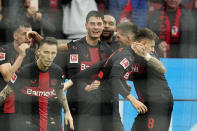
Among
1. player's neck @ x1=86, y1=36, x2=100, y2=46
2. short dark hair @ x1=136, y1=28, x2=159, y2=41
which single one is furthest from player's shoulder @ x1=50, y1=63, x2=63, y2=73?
short dark hair @ x1=136, y1=28, x2=159, y2=41

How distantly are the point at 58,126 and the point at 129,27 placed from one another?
0.70m

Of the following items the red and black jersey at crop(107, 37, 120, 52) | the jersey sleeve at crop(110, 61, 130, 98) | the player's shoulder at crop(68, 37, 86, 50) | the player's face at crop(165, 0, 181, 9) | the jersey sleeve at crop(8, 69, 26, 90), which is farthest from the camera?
the player's face at crop(165, 0, 181, 9)

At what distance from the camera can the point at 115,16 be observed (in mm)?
2949

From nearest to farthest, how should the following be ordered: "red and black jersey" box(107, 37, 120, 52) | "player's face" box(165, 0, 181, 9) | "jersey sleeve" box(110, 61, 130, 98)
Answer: "jersey sleeve" box(110, 61, 130, 98)
"red and black jersey" box(107, 37, 120, 52)
"player's face" box(165, 0, 181, 9)

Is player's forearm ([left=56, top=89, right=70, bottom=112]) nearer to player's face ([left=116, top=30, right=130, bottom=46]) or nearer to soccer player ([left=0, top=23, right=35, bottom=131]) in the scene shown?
soccer player ([left=0, top=23, right=35, bottom=131])

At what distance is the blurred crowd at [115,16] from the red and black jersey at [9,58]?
245 mm

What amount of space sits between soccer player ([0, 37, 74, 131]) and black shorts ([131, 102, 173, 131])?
1.47 ft

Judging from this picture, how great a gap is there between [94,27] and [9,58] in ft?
1.78

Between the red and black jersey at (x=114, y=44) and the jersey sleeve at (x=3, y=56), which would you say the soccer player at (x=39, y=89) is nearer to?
the jersey sleeve at (x=3, y=56)

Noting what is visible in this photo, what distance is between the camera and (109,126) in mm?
2436

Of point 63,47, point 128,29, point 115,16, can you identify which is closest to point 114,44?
point 128,29

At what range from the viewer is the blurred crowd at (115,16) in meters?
2.82

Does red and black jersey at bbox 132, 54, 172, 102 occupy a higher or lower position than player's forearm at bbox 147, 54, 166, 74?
lower

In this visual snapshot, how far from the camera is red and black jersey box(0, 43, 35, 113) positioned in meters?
2.42
